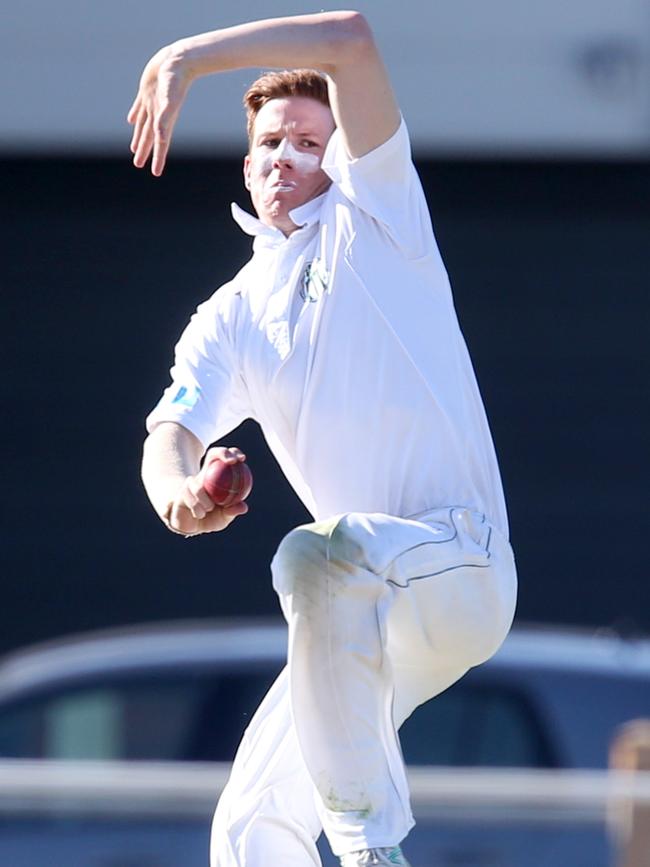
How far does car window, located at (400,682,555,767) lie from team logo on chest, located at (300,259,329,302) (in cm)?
316

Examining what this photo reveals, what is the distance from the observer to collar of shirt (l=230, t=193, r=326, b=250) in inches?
127

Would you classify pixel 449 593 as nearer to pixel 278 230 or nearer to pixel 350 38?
pixel 278 230

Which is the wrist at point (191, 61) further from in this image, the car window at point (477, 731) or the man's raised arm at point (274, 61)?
the car window at point (477, 731)

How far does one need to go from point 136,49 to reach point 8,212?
1.36 m

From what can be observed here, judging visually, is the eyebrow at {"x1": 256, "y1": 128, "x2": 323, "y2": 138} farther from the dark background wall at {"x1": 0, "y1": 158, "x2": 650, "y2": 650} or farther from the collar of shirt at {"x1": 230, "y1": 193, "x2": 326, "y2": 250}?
the dark background wall at {"x1": 0, "y1": 158, "x2": 650, "y2": 650}

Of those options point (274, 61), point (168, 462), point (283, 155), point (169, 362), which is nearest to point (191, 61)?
point (274, 61)

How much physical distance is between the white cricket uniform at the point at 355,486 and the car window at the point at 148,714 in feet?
9.28

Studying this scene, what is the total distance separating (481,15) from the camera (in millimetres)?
9094

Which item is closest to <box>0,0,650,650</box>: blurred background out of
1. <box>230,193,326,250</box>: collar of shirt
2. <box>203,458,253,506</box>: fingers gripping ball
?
<box>230,193,326,250</box>: collar of shirt

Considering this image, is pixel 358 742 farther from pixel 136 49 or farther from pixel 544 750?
pixel 136 49

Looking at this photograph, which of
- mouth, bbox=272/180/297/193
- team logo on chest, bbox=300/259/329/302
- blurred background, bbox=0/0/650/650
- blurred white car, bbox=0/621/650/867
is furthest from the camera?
blurred background, bbox=0/0/650/650

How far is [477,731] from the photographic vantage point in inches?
243

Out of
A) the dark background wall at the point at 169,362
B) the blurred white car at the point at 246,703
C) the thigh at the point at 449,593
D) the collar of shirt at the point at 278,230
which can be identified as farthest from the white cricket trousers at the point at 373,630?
the dark background wall at the point at 169,362

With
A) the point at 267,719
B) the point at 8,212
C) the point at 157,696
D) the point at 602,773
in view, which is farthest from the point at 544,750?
the point at 8,212
